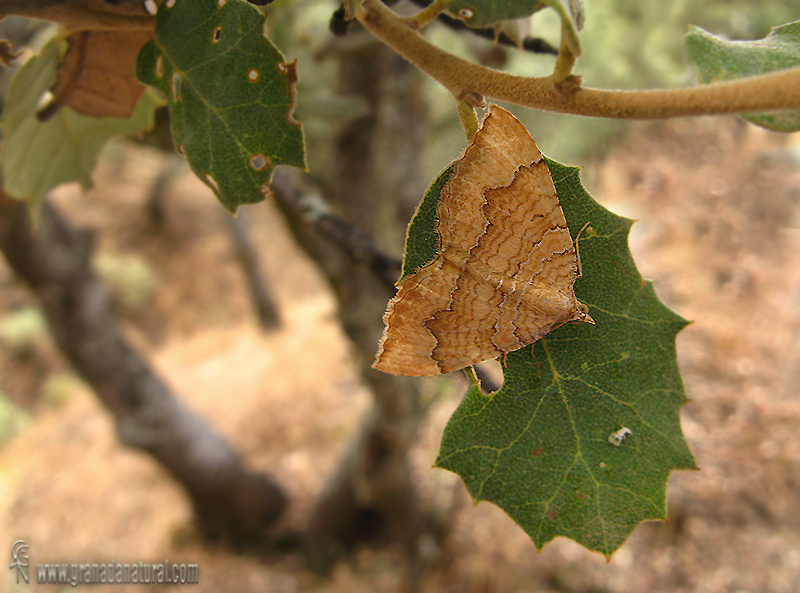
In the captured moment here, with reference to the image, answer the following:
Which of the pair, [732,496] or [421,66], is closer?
[421,66]

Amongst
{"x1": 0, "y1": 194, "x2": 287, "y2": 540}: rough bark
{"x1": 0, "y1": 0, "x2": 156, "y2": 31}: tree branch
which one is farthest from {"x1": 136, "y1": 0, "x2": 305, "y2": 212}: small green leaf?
{"x1": 0, "y1": 194, "x2": 287, "y2": 540}: rough bark

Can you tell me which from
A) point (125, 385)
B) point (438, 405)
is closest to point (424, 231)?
point (125, 385)

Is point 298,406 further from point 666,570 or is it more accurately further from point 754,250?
point 754,250

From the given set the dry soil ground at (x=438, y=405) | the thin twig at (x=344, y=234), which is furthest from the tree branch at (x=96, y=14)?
the dry soil ground at (x=438, y=405)

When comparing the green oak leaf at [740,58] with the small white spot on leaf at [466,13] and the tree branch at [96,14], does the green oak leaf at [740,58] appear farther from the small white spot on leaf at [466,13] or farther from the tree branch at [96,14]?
the tree branch at [96,14]

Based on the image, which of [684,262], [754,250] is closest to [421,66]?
[684,262]

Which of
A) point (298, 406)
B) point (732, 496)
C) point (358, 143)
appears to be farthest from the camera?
point (298, 406)

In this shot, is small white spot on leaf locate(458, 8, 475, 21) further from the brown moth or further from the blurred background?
the blurred background
